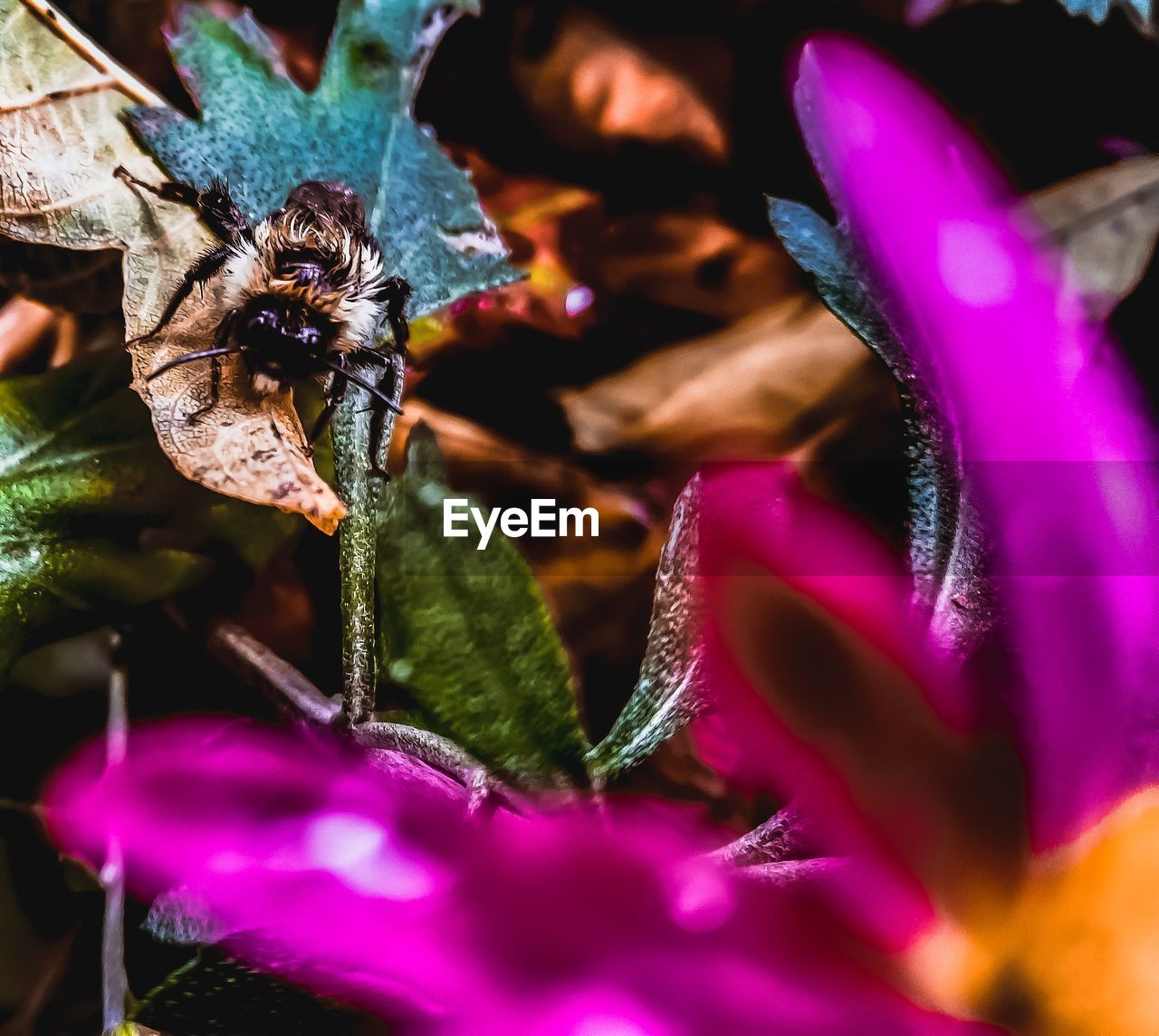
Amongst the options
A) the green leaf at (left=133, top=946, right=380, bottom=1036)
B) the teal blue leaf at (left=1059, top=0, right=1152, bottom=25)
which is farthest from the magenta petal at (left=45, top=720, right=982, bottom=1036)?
the teal blue leaf at (left=1059, top=0, right=1152, bottom=25)

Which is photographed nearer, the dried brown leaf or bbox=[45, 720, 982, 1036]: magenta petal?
bbox=[45, 720, 982, 1036]: magenta petal

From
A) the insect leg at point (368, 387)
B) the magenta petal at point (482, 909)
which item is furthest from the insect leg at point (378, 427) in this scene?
the magenta petal at point (482, 909)

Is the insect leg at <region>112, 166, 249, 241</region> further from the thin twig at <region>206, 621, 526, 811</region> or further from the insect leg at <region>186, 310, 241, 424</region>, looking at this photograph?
the thin twig at <region>206, 621, 526, 811</region>

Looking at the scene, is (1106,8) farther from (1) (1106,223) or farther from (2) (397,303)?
(2) (397,303)

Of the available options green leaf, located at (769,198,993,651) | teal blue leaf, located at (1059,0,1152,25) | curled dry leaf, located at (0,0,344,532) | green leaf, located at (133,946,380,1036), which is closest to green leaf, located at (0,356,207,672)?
curled dry leaf, located at (0,0,344,532)

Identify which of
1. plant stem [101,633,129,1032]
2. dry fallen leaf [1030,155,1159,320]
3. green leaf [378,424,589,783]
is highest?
dry fallen leaf [1030,155,1159,320]

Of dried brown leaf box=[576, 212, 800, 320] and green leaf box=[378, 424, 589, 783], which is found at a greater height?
dried brown leaf box=[576, 212, 800, 320]

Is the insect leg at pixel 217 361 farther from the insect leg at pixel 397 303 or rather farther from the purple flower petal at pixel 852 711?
the purple flower petal at pixel 852 711

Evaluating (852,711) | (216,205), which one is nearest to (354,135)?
(216,205)

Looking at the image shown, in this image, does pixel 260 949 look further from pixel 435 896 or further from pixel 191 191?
pixel 191 191
